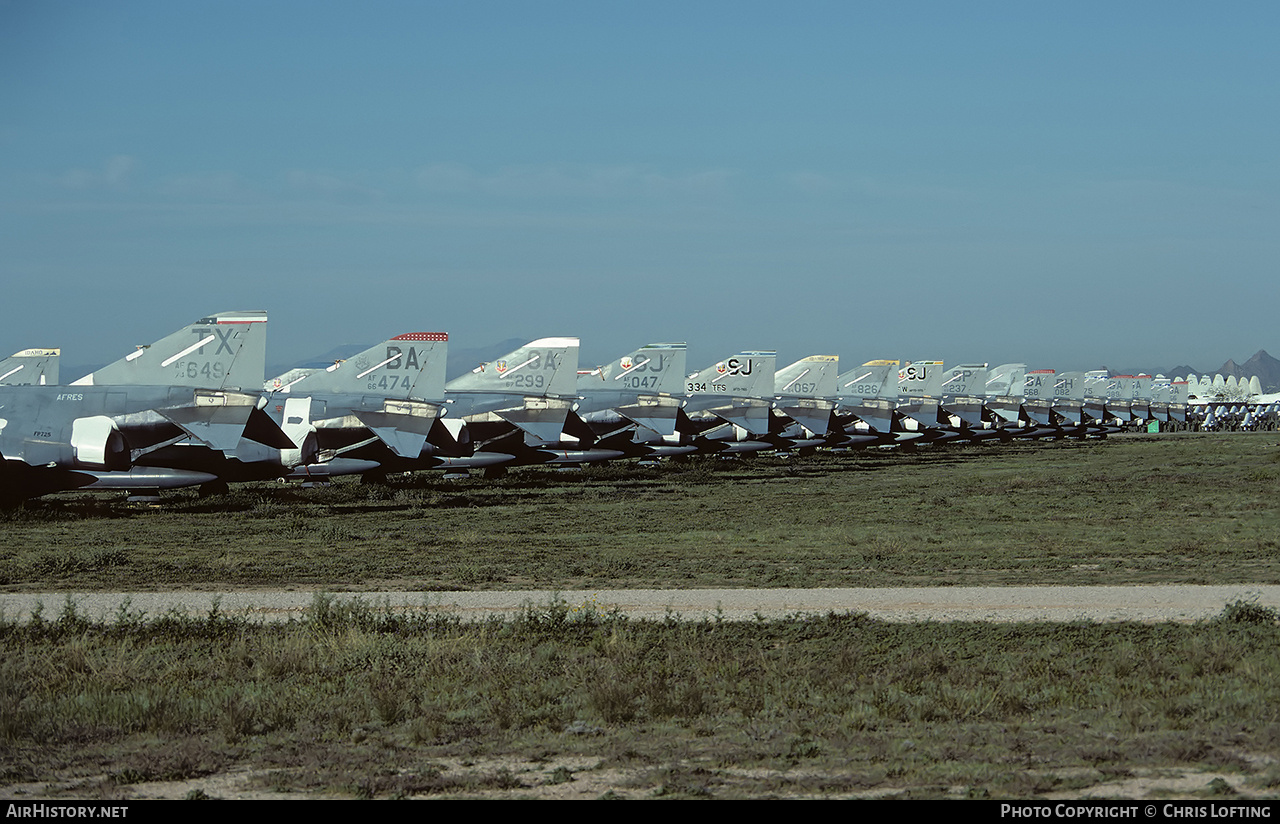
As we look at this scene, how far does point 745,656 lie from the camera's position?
12633 millimetres

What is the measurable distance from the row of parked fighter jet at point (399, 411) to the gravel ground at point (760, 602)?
1524cm

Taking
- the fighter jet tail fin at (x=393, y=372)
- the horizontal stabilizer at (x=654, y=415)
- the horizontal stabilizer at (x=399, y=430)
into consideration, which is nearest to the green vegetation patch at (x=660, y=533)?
the horizontal stabilizer at (x=399, y=430)

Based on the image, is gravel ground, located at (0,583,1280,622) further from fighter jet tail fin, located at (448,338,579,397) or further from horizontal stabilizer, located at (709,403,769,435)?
horizontal stabilizer, located at (709,403,769,435)

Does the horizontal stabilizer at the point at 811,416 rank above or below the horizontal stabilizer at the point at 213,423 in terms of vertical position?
above

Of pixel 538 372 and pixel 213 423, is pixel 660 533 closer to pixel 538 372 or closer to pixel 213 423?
pixel 213 423

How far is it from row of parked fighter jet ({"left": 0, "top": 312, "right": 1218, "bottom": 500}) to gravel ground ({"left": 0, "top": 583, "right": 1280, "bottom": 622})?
50.0 ft

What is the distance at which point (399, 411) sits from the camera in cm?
3981

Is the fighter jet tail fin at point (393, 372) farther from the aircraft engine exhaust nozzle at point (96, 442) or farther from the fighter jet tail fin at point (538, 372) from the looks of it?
the aircraft engine exhaust nozzle at point (96, 442)

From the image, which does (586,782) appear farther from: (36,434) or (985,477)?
(985,477)

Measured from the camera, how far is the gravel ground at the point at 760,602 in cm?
1536

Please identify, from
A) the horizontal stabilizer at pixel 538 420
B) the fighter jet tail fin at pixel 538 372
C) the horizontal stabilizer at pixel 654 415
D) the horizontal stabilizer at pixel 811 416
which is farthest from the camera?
the horizontal stabilizer at pixel 811 416

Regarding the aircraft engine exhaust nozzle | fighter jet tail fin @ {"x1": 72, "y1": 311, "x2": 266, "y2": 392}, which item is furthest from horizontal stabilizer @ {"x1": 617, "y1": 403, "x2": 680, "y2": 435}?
the aircraft engine exhaust nozzle

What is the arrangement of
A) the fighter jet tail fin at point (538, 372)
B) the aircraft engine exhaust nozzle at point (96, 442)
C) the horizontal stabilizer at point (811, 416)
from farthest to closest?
the horizontal stabilizer at point (811, 416)
the fighter jet tail fin at point (538, 372)
the aircraft engine exhaust nozzle at point (96, 442)

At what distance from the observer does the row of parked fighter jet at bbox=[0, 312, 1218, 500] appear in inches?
1250
